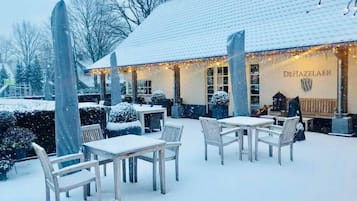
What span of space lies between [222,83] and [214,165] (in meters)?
8.06

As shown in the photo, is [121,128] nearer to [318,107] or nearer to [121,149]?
[121,149]

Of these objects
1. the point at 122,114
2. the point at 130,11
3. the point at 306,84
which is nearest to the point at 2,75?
the point at 130,11

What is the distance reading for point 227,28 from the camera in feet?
45.7

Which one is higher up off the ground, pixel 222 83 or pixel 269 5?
pixel 269 5

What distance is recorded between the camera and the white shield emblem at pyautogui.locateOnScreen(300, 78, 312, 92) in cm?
1140

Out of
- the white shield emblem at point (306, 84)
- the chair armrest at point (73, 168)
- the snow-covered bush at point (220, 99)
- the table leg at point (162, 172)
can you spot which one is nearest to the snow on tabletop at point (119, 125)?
the table leg at point (162, 172)

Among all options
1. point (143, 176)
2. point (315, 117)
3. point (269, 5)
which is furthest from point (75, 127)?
point (269, 5)

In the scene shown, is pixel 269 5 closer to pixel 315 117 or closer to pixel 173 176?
pixel 315 117

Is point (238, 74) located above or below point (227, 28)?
below

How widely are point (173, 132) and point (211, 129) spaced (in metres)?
1.20

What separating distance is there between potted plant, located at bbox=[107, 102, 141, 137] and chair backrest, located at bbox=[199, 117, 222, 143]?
2.41m

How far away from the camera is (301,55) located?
37.4 ft

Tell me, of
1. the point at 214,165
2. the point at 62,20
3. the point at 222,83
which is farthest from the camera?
the point at 222,83

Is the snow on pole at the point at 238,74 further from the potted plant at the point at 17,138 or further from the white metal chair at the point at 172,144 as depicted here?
the potted plant at the point at 17,138
